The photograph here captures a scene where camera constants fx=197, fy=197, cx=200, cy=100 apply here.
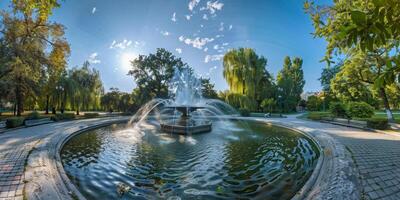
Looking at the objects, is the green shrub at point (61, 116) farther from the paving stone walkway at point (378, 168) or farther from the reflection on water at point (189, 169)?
the paving stone walkway at point (378, 168)

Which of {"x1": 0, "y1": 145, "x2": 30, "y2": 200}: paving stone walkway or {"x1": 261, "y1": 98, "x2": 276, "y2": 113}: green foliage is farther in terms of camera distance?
{"x1": 261, "y1": 98, "x2": 276, "y2": 113}: green foliage

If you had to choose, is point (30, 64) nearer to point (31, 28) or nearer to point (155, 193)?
point (31, 28)

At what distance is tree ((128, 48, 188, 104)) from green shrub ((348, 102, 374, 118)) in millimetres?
22547

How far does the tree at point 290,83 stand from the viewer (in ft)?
114

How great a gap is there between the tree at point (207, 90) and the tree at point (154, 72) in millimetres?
5065

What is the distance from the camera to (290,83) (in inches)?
1398

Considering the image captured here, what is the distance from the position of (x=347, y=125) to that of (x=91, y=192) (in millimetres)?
16372

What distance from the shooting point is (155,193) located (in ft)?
13.9

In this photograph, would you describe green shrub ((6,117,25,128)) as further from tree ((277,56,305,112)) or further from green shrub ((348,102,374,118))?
tree ((277,56,305,112))

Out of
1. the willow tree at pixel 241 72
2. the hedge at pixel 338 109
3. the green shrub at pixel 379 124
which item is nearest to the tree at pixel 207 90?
the willow tree at pixel 241 72

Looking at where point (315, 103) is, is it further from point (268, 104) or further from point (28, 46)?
point (28, 46)

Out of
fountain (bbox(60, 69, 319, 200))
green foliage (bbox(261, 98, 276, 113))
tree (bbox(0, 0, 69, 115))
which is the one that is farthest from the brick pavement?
green foliage (bbox(261, 98, 276, 113))

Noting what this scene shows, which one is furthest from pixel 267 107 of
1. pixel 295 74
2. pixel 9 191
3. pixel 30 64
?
pixel 9 191

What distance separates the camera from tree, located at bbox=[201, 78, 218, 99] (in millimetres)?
31438
